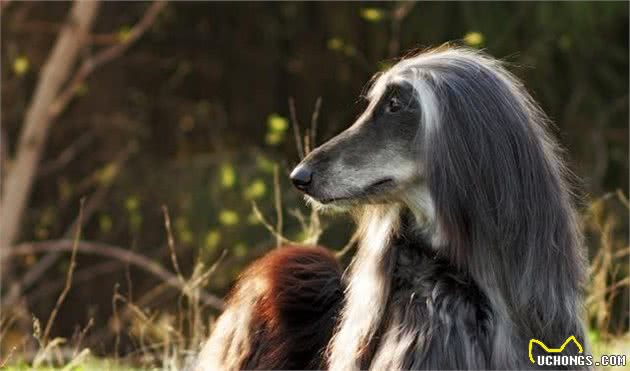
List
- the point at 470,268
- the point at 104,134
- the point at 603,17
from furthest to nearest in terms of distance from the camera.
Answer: the point at 104,134 → the point at 603,17 → the point at 470,268

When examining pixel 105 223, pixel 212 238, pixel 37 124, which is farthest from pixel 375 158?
pixel 105 223

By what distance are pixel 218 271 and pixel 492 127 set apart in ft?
28.4

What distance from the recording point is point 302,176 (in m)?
3.84

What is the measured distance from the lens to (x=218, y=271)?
12.2 metres

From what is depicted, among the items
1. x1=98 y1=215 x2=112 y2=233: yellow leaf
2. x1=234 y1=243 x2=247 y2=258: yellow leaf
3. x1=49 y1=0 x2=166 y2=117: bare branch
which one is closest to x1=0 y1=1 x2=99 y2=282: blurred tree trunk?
x1=49 y1=0 x2=166 y2=117: bare branch

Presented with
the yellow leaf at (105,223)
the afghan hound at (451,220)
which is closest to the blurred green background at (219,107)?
the yellow leaf at (105,223)

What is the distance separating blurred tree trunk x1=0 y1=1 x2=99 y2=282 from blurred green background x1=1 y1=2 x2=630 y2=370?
0.26 m

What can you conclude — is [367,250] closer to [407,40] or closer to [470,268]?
[470,268]

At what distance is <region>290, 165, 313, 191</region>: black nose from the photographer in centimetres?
384

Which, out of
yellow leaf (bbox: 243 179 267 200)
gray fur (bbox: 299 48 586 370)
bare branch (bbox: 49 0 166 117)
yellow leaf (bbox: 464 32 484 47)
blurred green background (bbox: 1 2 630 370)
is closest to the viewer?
gray fur (bbox: 299 48 586 370)

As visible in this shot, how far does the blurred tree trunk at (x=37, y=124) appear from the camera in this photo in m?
12.2

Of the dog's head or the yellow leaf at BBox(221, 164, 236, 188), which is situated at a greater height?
the dog's head

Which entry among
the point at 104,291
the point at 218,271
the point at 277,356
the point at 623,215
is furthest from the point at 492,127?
the point at 104,291

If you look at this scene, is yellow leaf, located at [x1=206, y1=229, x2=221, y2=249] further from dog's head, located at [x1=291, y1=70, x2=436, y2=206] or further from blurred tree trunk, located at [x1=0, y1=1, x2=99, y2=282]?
dog's head, located at [x1=291, y1=70, x2=436, y2=206]
